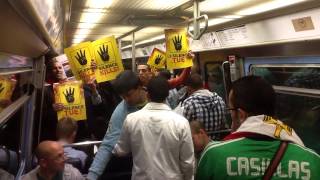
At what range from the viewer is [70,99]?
346 centimetres

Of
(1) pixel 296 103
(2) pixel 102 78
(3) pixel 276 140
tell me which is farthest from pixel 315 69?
(3) pixel 276 140

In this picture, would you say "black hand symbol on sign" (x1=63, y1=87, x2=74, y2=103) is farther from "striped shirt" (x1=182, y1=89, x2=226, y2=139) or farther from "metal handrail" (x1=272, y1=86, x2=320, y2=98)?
"metal handrail" (x1=272, y1=86, x2=320, y2=98)

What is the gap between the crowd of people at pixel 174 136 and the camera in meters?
1.64

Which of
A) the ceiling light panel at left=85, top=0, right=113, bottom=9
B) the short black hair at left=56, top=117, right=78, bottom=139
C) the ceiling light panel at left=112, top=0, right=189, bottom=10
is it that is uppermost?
the ceiling light panel at left=85, top=0, right=113, bottom=9

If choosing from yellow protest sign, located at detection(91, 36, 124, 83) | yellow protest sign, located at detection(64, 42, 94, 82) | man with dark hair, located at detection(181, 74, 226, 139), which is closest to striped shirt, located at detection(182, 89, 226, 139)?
man with dark hair, located at detection(181, 74, 226, 139)

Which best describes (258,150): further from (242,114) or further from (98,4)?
(98,4)

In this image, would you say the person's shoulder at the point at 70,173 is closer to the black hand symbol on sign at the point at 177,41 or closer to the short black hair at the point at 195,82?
the short black hair at the point at 195,82

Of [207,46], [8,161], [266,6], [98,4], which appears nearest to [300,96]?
[266,6]

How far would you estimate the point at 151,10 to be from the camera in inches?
154

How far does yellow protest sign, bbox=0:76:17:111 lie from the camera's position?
2112 millimetres

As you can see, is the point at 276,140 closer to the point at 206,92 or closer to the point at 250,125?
the point at 250,125

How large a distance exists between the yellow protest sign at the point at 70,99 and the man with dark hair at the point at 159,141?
0.90m

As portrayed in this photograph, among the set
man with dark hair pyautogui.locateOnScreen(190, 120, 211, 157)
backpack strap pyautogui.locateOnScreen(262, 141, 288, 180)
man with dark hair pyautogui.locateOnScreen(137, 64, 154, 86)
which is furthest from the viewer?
man with dark hair pyautogui.locateOnScreen(137, 64, 154, 86)

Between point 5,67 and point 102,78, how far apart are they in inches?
67.9
